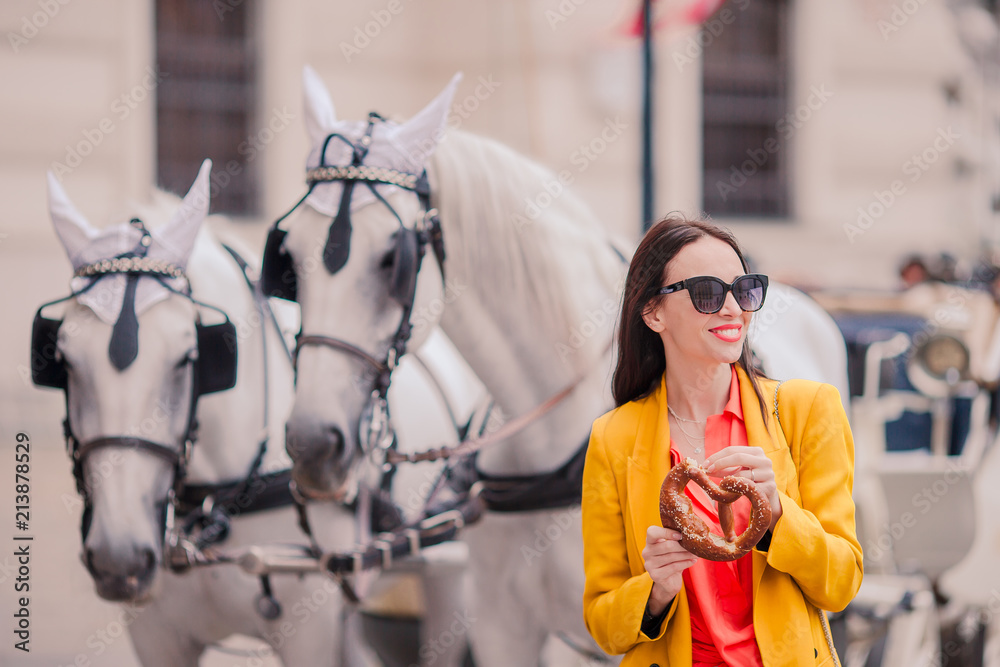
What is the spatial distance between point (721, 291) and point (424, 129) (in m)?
1.03

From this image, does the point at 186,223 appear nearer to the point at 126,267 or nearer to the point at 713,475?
the point at 126,267

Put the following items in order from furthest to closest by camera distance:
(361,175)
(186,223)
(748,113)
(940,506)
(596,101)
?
(748,113), (596,101), (940,506), (186,223), (361,175)

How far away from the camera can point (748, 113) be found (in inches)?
350

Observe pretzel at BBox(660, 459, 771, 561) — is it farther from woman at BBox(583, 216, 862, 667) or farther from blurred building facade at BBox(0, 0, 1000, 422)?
blurred building facade at BBox(0, 0, 1000, 422)

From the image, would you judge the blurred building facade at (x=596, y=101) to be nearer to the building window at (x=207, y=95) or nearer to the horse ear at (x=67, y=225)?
the building window at (x=207, y=95)

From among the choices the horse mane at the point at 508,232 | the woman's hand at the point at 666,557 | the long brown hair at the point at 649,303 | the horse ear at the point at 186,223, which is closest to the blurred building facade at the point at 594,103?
the horse mane at the point at 508,232

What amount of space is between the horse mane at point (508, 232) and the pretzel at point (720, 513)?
102cm

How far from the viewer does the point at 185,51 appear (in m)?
7.45

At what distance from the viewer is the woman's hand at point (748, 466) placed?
1210 mm

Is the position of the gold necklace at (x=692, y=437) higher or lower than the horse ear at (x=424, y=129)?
lower

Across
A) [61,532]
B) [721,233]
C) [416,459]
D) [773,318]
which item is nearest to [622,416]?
[721,233]

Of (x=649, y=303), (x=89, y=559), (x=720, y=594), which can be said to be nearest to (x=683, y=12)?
(x=649, y=303)

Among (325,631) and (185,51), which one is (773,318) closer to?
(325,631)

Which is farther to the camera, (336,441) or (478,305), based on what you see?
(478,305)
